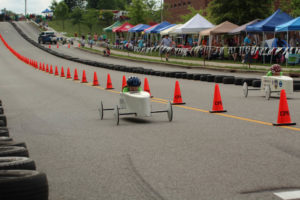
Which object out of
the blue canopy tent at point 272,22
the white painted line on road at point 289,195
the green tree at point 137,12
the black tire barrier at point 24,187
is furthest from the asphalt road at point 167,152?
the green tree at point 137,12

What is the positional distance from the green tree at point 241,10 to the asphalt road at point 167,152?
32.1 metres

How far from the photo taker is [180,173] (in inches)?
252

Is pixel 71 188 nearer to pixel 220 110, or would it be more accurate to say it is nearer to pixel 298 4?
pixel 220 110

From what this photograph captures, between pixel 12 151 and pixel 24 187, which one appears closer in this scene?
pixel 24 187

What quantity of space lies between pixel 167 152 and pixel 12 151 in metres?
2.36

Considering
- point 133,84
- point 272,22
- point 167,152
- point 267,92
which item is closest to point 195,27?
point 272,22

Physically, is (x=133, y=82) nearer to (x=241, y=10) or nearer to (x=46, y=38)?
(x=241, y=10)

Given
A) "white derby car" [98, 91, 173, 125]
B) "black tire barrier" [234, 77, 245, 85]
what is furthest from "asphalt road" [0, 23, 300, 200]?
"black tire barrier" [234, 77, 245, 85]

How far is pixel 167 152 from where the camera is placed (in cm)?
780

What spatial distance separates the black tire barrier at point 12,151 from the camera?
630 centimetres

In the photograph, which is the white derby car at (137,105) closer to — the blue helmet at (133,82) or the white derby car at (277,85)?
the blue helmet at (133,82)

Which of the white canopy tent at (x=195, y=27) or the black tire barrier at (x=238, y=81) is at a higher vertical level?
the white canopy tent at (x=195, y=27)

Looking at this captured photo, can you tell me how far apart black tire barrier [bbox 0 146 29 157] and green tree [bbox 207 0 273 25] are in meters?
40.7

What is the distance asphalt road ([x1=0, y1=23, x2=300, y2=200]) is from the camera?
572cm
